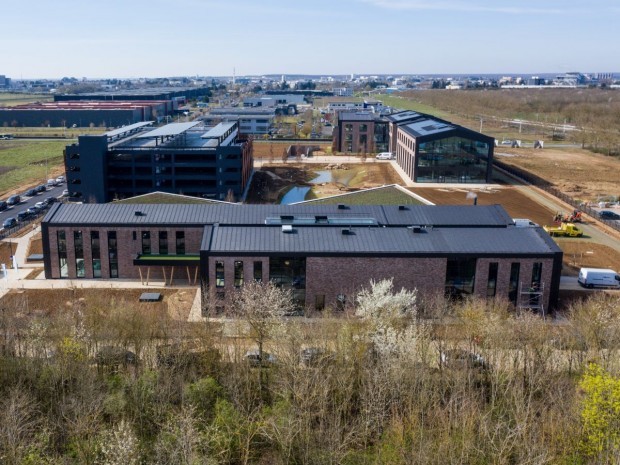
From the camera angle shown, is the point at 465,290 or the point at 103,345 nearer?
the point at 103,345

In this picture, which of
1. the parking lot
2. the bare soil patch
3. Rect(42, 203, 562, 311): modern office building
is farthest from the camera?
the bare soil patch

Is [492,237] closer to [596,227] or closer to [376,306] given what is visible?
[376,306]

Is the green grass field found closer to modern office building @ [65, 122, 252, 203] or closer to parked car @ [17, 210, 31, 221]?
parked car @ [17, 210, 31, 221]

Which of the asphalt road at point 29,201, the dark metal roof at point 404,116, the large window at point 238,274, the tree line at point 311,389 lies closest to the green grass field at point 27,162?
the asphalt road at point 29,201

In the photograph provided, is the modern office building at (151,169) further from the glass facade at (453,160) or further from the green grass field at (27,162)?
the glass facade at (453,160)

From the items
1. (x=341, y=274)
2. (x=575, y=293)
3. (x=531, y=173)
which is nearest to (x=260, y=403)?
(x=341, y=274)

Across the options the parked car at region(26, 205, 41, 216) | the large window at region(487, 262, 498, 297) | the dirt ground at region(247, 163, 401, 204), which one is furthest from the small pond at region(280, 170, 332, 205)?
the large window at region(487, 262, 498, 297)

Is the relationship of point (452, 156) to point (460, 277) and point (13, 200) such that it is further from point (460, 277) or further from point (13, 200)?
point (13, 200)
